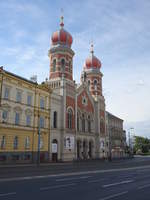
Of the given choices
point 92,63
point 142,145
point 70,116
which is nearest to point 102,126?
point 70,116

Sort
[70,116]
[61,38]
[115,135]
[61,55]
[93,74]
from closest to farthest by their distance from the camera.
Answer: [70,116], [61,55], [61,38], [93,74], [115,135]

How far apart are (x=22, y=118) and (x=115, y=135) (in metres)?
49.8

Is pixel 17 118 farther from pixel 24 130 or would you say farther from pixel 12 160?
pixel 12 160

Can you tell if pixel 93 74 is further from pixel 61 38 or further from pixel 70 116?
pixel 70 116

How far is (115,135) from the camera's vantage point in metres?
80.0

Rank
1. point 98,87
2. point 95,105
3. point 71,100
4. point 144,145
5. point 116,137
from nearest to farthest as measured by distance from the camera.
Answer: point 71,100 < point 95,105 < point 98,87 < point 116,137 < point 144,145

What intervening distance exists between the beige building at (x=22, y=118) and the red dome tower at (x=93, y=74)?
2564cm

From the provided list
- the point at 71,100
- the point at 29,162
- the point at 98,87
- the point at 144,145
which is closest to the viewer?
the point at 29,162

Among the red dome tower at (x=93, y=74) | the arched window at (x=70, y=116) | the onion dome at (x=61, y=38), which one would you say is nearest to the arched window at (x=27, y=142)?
the arched window at (x=70, y=116)

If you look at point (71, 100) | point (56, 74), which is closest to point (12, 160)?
point (71, 100)

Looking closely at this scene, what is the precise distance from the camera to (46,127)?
4203 centimetres

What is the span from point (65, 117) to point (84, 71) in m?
24.3

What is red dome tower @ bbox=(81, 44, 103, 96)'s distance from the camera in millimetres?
66375

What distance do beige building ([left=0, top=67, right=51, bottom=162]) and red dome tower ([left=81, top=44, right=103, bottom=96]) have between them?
25.6 metres
